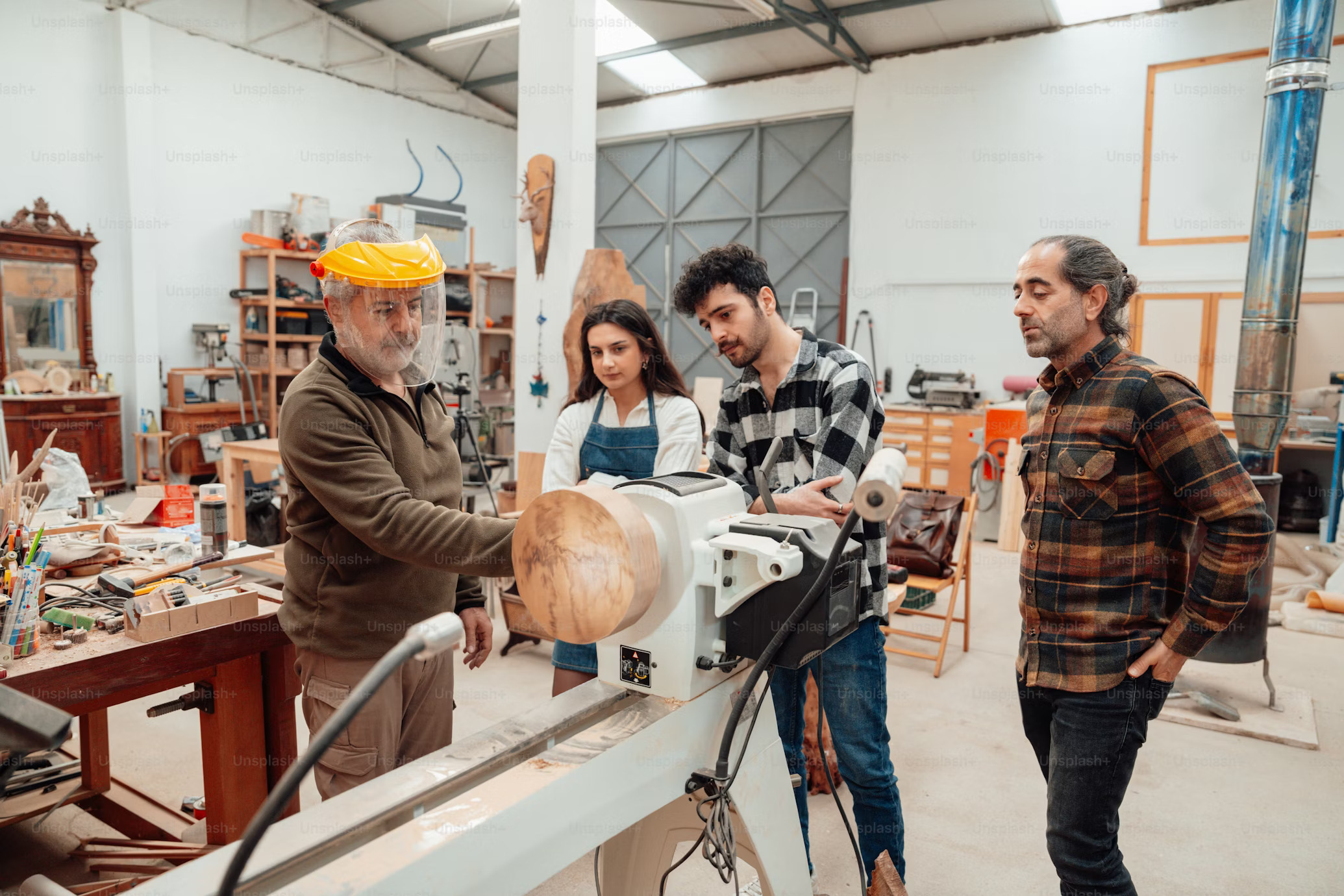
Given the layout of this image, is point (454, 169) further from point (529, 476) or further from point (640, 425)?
point (640, 425)

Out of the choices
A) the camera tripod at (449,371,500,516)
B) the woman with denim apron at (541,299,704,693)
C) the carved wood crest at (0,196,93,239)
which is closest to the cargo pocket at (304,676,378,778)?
the woman with denim apron at (541,299,704,693)

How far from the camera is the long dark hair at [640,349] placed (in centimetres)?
233

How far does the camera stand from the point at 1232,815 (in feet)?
8.23

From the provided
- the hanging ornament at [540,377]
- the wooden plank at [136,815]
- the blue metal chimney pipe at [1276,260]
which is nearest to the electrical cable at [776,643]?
the wooden plank at [136,815]

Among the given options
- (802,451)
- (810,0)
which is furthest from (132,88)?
(802,451)

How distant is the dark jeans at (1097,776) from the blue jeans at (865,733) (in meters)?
0.34

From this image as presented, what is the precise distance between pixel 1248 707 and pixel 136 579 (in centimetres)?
382

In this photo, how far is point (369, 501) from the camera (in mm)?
1291

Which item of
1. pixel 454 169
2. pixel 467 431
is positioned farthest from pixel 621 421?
pixel 454 169

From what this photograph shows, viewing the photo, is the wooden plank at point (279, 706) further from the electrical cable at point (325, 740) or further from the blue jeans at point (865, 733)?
the electrical cable at point (325, 740)

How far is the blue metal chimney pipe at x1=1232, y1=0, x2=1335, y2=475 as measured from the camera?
10.3 ft

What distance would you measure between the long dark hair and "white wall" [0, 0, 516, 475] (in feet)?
20.9

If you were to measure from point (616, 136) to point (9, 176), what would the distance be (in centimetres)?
570

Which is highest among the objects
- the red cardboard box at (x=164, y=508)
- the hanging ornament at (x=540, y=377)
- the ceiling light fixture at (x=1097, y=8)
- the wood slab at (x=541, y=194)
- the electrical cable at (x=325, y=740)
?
the ceiling light fixture at (x=1097, y=8)
